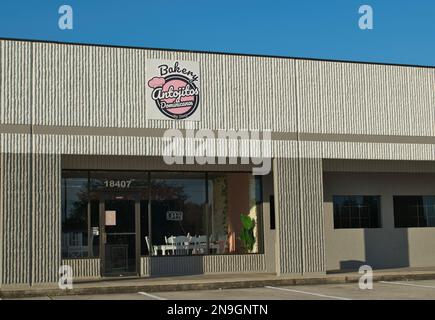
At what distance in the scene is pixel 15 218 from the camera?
728 inches

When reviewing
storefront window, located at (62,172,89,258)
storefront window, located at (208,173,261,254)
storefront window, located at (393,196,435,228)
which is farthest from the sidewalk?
storefront window, located at (393,196,435,228)

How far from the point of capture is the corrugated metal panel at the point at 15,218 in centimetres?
1831

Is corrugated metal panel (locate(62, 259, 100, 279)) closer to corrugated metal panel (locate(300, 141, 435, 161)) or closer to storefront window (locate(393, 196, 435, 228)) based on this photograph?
corrugated metal panel (locate(300, 141, 435, 161))

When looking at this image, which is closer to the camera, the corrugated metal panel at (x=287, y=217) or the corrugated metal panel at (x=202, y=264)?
the corrugated metal panel at (x=287, y=217)

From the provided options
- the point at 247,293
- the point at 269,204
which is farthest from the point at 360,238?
the point at 247,293

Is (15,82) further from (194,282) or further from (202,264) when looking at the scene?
(202,264)

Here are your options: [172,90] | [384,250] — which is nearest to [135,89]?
[172,90]

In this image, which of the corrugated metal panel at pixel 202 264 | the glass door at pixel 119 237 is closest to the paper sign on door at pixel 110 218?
the glass door at pixel 119 237

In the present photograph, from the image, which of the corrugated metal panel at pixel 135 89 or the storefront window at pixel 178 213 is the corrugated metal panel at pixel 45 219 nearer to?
the corrugated metal panel at pixel 135 89

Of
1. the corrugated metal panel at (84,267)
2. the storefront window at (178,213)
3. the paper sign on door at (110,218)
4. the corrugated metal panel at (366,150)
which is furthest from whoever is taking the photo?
the storefront window at (178,213)

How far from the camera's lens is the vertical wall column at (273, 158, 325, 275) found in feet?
68.3

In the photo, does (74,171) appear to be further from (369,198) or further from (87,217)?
(369,198)

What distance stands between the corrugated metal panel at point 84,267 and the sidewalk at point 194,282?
43.5 inches

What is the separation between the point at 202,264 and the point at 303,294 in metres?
5.94
